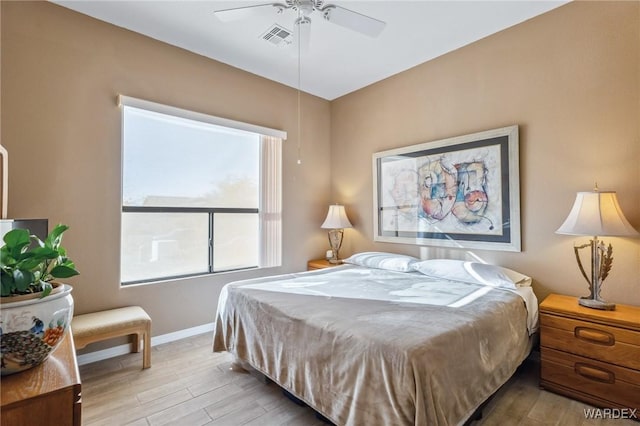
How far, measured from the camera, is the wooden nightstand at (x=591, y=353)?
6.23 feet

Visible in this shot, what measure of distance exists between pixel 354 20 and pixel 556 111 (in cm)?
184

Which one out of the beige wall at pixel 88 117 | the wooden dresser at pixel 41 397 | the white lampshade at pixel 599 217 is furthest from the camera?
the beige wall at pixel 88 117

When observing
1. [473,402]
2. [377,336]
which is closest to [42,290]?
[377,336]

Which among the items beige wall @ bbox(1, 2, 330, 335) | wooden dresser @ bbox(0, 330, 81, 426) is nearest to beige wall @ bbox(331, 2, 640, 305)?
beige wall @ bbox(1, 2, 330, 335)

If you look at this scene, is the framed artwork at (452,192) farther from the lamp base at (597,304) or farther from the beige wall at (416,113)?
the lamp base at (597,304)

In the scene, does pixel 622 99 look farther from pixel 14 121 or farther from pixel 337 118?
pixel 14 121

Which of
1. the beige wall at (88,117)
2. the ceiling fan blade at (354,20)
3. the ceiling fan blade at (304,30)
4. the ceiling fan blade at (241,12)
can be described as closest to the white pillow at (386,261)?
the beige wall at (88,117)

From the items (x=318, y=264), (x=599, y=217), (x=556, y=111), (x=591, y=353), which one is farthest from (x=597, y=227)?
(x=318, y=264)

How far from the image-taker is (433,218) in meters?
3.35

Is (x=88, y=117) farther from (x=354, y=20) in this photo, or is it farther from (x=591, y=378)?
(x=591, y=378)

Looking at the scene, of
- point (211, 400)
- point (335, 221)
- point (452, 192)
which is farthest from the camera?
point (335, 221)

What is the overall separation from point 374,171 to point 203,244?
88.6 inches

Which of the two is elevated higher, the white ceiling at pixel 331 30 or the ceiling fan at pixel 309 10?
the white ceiling at pixel 331 30

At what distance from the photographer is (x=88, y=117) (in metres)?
2.68
